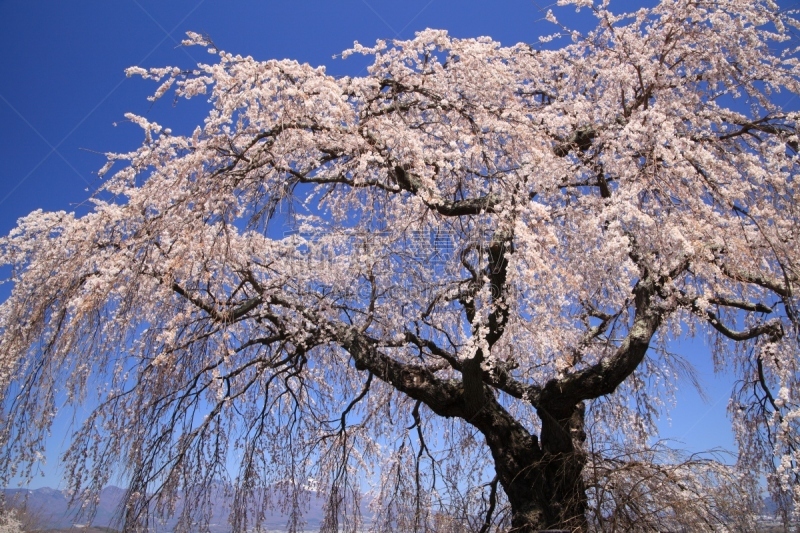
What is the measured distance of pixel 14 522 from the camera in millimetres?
8445

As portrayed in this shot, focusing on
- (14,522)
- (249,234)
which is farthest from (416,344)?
(14,522)

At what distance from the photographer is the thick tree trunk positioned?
4004mm

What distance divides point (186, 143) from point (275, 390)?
117 inches

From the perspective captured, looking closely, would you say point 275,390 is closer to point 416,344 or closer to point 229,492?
point 229,492

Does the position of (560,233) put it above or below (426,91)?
below

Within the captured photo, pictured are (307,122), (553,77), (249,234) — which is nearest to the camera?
(307,122)

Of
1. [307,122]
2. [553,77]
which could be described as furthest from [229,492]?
[553,77]

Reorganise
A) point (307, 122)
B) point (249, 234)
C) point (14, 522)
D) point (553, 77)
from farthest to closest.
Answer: point (14, 522), point (553, 77), point (249, 234), point (307, 122)

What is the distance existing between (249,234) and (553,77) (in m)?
3.44

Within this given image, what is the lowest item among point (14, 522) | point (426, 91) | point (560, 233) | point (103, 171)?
point (14, 522)

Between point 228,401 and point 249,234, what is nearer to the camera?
point 228,401

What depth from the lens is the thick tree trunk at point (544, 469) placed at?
13.1 feet

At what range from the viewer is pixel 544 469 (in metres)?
4.23

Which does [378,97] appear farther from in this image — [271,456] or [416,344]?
[271,456]
